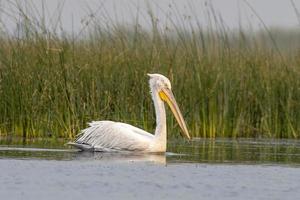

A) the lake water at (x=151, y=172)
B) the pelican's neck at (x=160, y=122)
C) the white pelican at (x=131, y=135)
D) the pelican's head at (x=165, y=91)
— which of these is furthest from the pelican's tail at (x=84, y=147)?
the pelican's head at (x=165, y=91)

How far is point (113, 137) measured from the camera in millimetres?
13359

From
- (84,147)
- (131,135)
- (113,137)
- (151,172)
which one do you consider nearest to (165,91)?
(131,135)

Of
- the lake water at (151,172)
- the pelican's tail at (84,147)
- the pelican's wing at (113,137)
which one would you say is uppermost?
the pelican's wing at (113,137)

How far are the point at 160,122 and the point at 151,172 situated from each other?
2.49m

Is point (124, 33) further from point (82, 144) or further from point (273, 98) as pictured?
point (82, 144)

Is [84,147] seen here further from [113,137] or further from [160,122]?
[160,122]

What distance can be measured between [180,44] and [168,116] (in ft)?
5.09

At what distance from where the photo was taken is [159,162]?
12070 mm

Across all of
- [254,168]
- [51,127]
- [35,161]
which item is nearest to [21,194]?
[35,161]

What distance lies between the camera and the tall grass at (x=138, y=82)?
14.9 meters

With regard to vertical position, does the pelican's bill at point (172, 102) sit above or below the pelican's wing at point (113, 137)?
above

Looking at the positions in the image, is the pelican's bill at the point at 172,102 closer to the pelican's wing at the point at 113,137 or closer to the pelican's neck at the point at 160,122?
the pelican's neck at the point at 160,122

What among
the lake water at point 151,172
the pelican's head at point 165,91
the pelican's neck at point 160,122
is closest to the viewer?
the lake water at point 151,172

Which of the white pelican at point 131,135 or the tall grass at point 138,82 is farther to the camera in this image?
the tall grass at point 138,82
